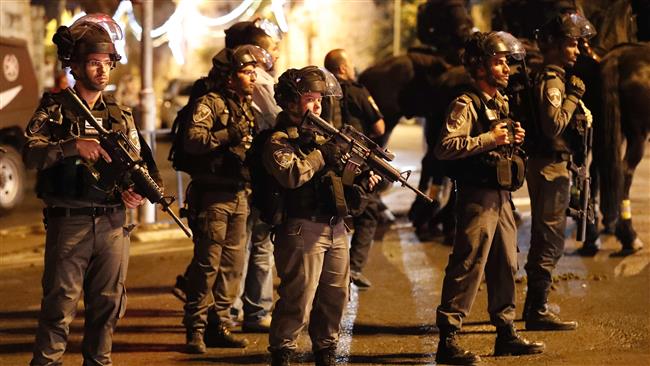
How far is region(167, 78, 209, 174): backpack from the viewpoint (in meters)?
6.45

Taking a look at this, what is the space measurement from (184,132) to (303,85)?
1.10 metres

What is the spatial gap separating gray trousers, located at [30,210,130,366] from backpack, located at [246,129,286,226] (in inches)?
31.1

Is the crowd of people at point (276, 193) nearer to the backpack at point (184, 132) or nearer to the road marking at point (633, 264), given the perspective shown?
the backpack at point (184, 132)

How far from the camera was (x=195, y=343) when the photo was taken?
21.7 feet

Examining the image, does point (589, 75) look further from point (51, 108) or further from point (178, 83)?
point (178, 83)

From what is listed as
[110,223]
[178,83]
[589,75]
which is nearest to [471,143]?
[110,223]

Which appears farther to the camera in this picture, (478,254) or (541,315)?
(541,315)

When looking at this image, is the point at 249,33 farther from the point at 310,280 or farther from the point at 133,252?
the point at 133,252

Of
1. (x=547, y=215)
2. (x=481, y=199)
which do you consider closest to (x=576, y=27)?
(x=547, y=215)

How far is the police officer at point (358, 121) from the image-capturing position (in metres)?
8.45

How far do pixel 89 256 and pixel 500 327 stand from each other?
262 centimetres

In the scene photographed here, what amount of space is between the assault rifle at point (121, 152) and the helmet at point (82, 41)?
244 mm

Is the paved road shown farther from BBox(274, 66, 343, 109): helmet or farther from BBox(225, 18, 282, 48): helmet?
BBox(225, 18, 282, 48): helmet

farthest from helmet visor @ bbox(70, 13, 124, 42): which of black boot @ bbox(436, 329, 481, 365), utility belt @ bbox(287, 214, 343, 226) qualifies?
black boot @ bbox(436, 329, 481, 365)
